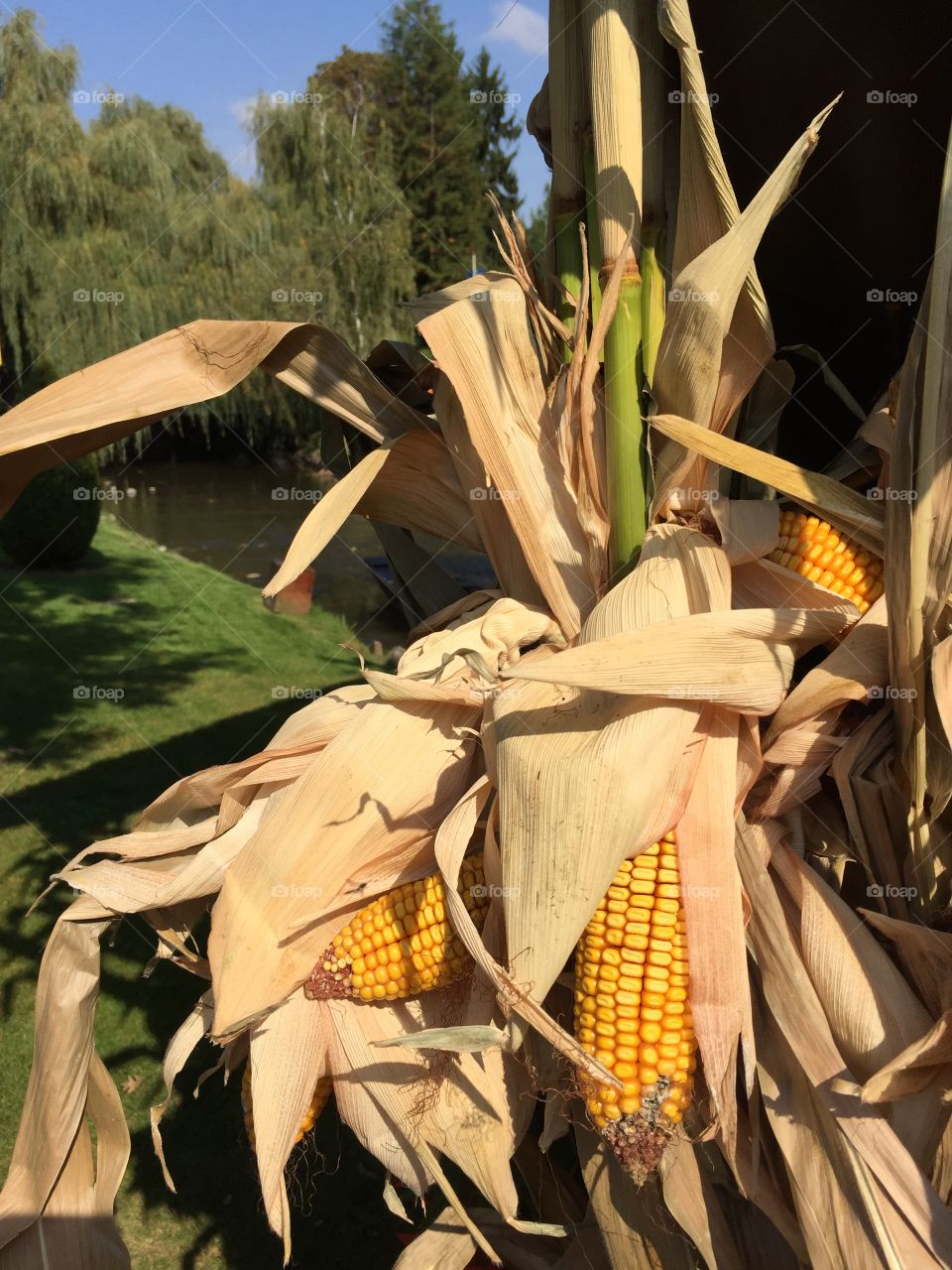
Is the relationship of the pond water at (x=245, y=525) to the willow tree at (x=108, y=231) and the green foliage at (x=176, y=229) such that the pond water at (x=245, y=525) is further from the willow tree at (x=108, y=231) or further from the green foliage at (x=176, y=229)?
the willow tree at (x=108, y=231)

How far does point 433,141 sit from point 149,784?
2584cm

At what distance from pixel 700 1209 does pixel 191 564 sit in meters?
10.00

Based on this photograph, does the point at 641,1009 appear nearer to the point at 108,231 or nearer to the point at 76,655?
the point at 76,655

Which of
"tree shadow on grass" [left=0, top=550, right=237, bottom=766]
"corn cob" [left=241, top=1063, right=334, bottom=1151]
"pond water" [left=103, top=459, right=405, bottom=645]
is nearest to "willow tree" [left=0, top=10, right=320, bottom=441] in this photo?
"pond water" [left=103, top=459, right=405, bottom=645]

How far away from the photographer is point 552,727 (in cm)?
109

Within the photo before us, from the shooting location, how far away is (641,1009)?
1058mm

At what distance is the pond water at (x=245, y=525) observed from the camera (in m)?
9.58

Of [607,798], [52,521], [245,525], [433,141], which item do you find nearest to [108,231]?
[245,525]

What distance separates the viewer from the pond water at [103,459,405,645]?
31.4ft

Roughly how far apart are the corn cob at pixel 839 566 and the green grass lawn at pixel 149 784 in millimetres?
1083

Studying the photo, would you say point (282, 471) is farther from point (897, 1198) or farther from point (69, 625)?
point (897, 1198)

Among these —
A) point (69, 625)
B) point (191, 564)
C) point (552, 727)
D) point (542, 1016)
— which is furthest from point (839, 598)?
point (191, 564)

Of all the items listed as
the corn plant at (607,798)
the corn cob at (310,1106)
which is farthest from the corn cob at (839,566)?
the corn cob at (310,1106)

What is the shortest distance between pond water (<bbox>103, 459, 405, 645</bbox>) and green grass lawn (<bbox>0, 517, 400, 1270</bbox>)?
64cm
